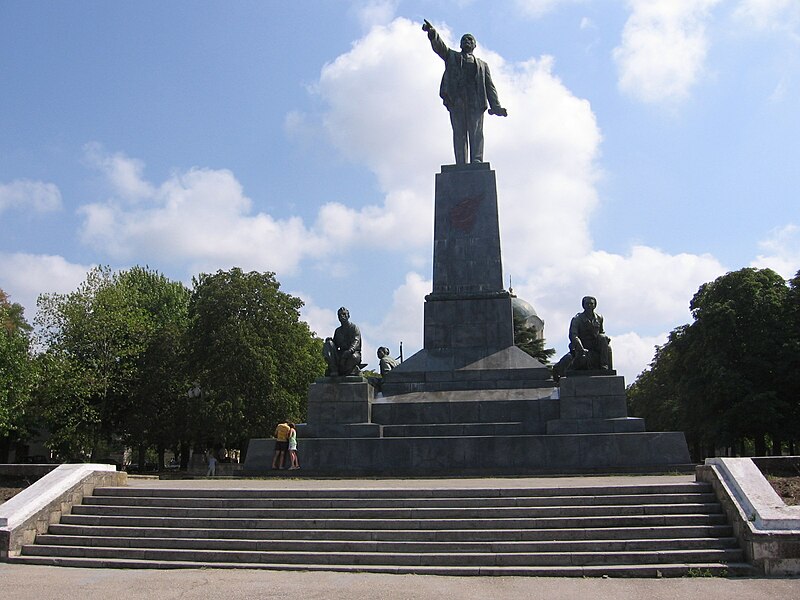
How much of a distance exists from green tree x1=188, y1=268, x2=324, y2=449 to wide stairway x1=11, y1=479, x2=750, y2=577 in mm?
26470

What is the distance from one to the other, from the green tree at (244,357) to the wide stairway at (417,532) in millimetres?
26470

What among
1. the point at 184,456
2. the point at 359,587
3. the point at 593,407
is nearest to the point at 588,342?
the point at 593,407

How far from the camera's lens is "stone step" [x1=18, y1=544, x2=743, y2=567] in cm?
970

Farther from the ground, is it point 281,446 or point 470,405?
point 470,405

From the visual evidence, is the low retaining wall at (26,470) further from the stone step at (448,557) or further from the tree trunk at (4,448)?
the tree trunk at (4,448)

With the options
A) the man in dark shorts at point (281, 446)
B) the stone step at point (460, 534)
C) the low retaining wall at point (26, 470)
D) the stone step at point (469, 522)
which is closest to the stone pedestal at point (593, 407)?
the man in dark shorts at point (281, 446)

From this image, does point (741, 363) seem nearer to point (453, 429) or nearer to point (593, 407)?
point (593, 407)

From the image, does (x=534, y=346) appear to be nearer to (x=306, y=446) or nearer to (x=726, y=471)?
(x=306, y=446)

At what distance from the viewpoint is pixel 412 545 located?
10.4m

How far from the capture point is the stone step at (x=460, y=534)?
10312 millimetres

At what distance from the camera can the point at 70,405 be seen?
3666 cm

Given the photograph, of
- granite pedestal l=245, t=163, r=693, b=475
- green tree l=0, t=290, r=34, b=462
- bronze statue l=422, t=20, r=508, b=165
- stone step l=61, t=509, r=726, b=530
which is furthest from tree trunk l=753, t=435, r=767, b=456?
green tree l=0, t=290, r=34, b=462

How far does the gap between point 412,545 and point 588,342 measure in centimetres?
931

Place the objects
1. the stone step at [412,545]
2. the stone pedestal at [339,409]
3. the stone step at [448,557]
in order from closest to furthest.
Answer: the stone step at [448,557]
the stone step at [412,545]
the stone pedestal at [339,409]
